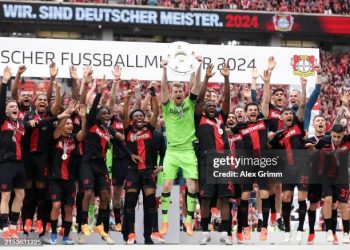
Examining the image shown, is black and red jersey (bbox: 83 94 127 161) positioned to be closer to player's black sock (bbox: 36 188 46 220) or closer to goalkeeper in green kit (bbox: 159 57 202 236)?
player's black sock (bbox: 36 188 46 220)

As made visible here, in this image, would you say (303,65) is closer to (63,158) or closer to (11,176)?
(63,158)

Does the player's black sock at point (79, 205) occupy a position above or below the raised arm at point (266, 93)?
below

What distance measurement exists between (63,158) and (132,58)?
10.00 feet

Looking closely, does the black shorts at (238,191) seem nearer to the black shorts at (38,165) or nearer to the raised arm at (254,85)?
the raised arm at (254,85)

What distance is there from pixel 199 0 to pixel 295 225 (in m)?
21.7

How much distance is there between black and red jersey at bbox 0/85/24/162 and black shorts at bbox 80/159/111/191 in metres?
0.92

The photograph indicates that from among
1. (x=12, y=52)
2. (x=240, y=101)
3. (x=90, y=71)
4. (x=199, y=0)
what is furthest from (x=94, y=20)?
(x=90, y=71)

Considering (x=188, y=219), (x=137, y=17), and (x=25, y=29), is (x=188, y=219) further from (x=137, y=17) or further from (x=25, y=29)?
(x=25, y=29)

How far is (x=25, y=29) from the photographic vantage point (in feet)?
114

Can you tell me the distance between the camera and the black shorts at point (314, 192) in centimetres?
1128

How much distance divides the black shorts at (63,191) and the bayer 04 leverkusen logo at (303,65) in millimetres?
4806

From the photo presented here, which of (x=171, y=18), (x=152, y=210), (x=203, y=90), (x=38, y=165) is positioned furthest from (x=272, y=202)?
(x=171, y=18)
